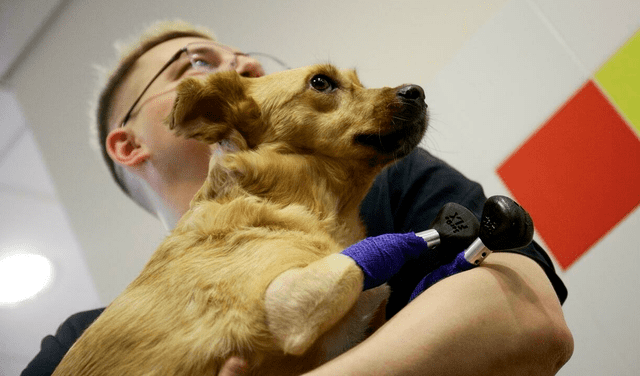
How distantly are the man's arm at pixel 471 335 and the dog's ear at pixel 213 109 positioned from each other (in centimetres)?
57

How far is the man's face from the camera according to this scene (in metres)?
1.42

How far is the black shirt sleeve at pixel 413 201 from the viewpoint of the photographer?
1.13m

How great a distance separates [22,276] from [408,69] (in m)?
1.93

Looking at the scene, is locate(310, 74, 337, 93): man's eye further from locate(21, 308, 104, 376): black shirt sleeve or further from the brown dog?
locate(21, 308, 104, 376): black shirt sleeve

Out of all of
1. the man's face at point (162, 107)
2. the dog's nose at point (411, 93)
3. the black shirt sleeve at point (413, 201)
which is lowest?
the man's face at point (162, 107)

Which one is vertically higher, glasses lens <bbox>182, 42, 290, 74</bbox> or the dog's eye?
the dog's eye

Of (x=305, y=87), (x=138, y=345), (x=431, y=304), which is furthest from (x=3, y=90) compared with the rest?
(x=431, y=304)

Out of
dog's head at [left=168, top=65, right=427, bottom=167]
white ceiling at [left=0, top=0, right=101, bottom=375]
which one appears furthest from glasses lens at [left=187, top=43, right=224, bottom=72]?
white ceiling at [left=0, top=0, right=101, bottom=375]

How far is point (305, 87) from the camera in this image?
3.65ft

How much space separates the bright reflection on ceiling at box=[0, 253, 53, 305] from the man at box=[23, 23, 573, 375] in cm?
62

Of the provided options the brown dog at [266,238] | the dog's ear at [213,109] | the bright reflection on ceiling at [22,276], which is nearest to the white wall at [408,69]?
the bright reflection on ceiling at [22,276]

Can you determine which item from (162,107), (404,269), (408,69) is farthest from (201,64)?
(404,269)

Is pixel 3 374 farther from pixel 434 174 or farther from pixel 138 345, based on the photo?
pixel 434 174

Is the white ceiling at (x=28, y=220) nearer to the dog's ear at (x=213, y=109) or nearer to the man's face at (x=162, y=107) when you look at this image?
the man's face at (x=162, y=107)
